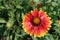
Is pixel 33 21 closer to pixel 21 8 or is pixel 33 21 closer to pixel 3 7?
pixel 21 8

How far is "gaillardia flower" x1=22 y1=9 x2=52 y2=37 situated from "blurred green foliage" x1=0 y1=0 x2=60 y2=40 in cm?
Answer: 16

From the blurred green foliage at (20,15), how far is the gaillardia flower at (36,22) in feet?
0.52

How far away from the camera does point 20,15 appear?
2.74m

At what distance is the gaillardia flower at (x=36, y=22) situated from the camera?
2.47 meters

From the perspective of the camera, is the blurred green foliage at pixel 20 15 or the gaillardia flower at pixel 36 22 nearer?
the gaillardia flower at pixel 36 22

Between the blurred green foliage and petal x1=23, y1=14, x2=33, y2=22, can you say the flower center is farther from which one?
the blurred green foliage

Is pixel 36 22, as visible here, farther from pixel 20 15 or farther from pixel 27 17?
pixel 20 15

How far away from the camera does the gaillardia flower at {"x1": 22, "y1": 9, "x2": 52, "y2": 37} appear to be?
97.4 inches

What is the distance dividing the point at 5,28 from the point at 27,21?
1.31 ft

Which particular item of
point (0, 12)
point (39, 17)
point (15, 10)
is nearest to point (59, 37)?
point (39, 17)

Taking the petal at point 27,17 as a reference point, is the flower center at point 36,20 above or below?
below

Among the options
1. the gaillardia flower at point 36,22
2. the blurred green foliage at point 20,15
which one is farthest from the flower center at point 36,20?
the blurred green foliage at point 20,15

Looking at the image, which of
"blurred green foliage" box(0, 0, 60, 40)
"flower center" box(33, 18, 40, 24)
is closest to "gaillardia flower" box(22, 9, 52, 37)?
"flower center" box(33, 18, 40, 24)

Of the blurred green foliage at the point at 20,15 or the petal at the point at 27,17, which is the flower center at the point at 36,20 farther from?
the blurred green foliage at the point at 20,15
